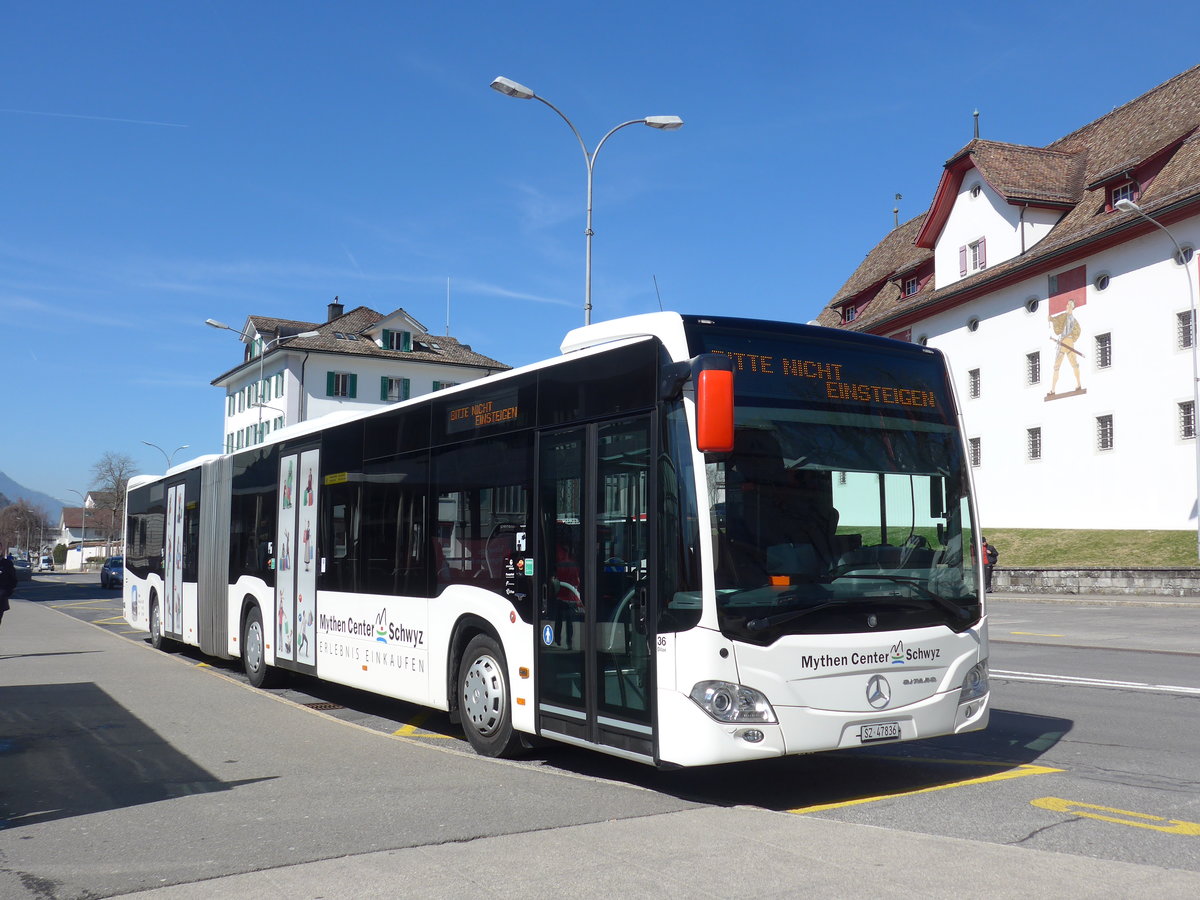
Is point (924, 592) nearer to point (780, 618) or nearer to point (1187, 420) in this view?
point (780, 618)

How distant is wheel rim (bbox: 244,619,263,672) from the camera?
14.6 metres

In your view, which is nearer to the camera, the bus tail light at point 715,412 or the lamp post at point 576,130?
the bus tail light at point 715,412

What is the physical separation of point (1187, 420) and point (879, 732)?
→ 115 ft

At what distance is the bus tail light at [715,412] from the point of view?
21.4ft

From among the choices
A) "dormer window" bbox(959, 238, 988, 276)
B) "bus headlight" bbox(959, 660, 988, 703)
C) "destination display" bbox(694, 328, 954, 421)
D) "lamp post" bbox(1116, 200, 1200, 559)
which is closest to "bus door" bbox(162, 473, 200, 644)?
"destination display" bbox(694, 328, 954, 421)

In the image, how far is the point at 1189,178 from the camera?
37000 mm

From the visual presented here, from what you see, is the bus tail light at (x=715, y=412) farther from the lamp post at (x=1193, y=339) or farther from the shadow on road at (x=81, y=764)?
the lamp post at (x=1193, y=339)

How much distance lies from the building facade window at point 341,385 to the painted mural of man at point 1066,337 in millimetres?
45583

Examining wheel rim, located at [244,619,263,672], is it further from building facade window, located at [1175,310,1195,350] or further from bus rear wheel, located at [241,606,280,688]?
building facade window, located at [1175,310,1195,350]

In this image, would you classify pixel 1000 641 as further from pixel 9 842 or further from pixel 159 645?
pixel 9 842

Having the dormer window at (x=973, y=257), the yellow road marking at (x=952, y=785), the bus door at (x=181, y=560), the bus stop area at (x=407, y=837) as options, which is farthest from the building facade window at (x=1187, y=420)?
the bus stop area at (x=407, y=837)

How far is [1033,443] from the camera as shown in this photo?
45.3 meters

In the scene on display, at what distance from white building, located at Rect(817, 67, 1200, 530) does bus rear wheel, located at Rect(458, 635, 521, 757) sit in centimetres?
3312

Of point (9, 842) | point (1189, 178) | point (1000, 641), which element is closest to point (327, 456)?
point (9, 842)
